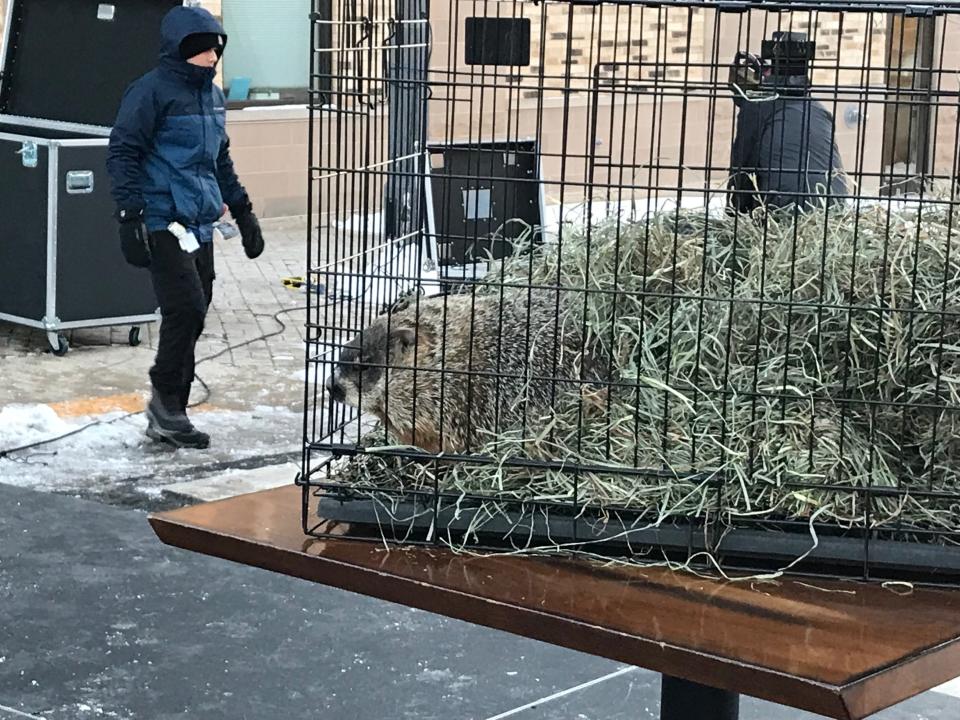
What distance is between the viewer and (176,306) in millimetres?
7051

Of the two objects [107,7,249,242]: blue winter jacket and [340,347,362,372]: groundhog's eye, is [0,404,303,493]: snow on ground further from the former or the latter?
[340,347,362,372]: groundhog's eye

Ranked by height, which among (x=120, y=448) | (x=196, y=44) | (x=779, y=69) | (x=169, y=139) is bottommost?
(x=120, y=448)

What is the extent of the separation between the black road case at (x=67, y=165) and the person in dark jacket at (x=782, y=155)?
4.48 metres

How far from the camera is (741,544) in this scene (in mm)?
2566

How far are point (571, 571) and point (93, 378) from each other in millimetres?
6113

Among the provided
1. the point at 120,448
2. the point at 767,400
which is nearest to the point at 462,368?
the point at 767,400

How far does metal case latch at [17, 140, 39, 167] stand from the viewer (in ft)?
27.8

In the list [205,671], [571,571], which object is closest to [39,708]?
[205,671]

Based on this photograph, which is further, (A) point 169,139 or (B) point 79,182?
(B) point 79,182

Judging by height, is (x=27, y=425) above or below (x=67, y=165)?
below

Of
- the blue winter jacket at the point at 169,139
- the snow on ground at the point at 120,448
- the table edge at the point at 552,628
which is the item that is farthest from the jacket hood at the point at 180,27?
the table edge at the point at 552,628

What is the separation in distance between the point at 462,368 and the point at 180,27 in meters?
4.23

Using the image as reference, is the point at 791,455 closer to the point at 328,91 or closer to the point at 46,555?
the point at 328,91

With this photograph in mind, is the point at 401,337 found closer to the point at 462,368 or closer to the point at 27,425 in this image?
the point at 462,368
